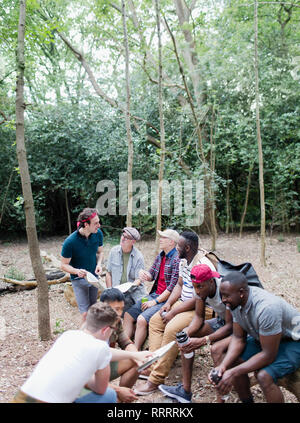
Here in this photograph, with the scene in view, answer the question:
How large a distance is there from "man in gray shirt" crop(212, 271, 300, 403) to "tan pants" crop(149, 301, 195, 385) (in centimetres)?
61

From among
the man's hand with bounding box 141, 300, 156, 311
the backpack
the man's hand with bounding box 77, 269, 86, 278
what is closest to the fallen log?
the man's hand with bounding box 77, 269, 86, 278

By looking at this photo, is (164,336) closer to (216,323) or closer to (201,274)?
(216,323)

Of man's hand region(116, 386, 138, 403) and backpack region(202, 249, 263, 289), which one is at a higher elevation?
backpack region(202, 249, 263, 289)

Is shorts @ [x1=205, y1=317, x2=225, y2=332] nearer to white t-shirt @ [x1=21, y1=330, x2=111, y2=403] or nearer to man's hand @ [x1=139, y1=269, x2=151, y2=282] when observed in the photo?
man's hand @ [x1=139, y1=269, x2=151, y2=282]

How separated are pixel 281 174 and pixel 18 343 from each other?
311 inches

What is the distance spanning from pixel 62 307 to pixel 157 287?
2295mm

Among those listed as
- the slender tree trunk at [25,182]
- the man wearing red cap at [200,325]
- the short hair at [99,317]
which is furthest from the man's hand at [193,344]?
the slender tree trunk at [25,182]

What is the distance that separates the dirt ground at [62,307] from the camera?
9.97ft

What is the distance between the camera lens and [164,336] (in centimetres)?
305

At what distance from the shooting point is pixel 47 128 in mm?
10656

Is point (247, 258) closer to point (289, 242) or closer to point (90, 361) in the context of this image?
point (289, 242)

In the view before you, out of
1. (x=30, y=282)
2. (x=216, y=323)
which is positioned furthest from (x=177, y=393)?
(x=30, y=282)

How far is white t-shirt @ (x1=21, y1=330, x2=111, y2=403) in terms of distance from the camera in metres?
1.76
